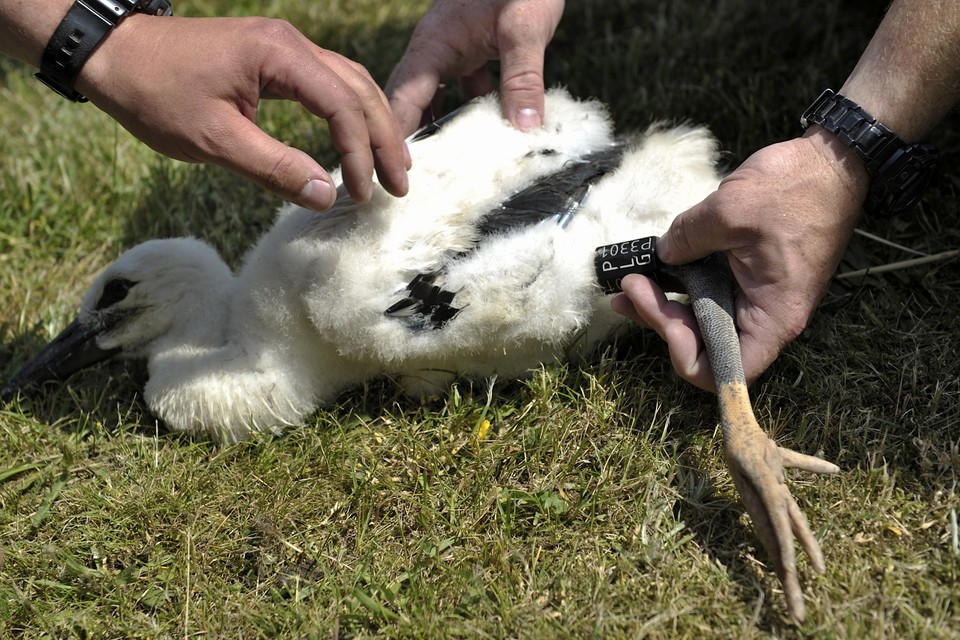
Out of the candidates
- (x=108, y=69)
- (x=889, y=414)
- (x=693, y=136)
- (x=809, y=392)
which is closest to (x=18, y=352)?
(x=108, y=69)

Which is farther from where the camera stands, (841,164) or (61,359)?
(61,359)

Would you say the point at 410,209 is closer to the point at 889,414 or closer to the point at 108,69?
the point at 108,69

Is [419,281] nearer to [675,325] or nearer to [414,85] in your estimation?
[675,325]

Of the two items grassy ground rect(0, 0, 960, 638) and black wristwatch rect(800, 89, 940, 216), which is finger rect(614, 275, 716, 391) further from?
black wristwatch rect(800, 89, 940, 216)

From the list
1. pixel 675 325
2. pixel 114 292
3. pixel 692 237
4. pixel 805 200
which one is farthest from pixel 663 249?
pixel 114 292

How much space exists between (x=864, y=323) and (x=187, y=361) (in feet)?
7.33

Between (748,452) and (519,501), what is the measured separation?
0.64 meters

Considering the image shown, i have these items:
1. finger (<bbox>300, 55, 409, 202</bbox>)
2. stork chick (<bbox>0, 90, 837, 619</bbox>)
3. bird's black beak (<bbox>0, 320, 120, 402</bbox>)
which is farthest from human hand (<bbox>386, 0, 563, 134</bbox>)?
bird's black beak (<bbox>0, 320, 120, 402</bbox>)

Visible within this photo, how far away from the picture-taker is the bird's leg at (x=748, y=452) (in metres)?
1.95

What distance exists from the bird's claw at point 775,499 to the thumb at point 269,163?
1.23 metres

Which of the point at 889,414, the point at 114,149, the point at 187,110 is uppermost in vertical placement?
the point at 187,110

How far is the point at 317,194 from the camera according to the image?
7.14ft

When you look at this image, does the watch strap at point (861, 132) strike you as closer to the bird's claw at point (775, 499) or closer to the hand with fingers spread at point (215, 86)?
the bird's claw at point (775, 499)

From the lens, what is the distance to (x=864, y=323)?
275cm
